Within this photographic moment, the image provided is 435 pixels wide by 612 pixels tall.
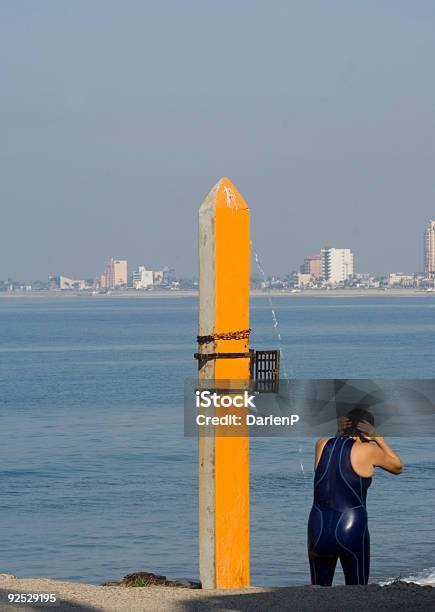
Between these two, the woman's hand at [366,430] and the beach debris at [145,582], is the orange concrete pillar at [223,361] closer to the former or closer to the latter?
the woman's hand at [366,430]

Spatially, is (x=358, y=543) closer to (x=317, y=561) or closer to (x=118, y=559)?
(x=317, y=561)

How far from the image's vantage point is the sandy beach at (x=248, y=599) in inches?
291

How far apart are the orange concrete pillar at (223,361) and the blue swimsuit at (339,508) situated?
35.9 inches

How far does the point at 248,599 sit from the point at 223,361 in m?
1.67

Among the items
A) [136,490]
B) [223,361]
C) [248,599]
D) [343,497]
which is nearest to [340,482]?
[343,497]

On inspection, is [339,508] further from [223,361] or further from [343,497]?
[223,361]

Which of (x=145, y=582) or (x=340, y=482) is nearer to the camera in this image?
(x=340, y=482)

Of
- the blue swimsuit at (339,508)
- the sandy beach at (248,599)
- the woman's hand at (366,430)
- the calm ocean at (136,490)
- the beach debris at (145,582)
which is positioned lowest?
the calm ocean at (136,490)

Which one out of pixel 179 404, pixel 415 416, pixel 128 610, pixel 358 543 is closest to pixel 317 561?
pixel 358 543

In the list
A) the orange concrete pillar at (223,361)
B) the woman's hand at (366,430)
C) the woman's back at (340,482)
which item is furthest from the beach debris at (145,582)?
the woman's hand at (366,430)

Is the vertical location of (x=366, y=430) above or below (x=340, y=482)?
above

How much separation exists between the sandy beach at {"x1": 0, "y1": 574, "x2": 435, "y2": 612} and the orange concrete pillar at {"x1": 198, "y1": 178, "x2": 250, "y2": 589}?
1.76 feet

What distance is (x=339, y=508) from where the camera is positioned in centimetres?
769

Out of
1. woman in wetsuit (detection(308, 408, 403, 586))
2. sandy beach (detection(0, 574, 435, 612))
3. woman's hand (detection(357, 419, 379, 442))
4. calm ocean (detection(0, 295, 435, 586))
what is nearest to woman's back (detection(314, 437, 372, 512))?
woman in wetsuit (detection(308, 408, 403, 586))
